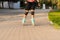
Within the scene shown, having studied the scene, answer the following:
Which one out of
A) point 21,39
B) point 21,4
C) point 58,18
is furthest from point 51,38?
point 21,4

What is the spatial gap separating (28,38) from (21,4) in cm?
5503

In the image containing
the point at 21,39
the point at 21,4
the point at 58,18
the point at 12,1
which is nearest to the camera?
the point at 21,39

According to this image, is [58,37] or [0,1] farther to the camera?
[0,1]

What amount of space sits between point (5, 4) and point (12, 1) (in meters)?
2.46

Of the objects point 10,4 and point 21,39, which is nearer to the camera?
point 21,39

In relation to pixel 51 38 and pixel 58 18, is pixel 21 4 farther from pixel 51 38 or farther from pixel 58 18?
pixel 51 38

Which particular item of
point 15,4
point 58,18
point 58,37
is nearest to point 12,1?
point 15,4

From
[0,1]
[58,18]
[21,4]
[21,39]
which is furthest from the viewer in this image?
[21,4]

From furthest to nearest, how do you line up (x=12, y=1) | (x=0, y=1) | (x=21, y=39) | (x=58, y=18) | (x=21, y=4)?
(x=21, y=4) < (x=12, y=1) < (x=0, y=1) < (x=58, y=18) < (x=21, y=39)

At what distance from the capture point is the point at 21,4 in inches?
2527

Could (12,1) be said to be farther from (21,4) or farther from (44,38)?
(44,38)

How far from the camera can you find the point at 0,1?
55.0 meters

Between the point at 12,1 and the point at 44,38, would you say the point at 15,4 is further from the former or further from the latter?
the point at 44,38

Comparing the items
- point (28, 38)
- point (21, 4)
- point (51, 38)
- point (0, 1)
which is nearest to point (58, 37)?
point (51, 38)
